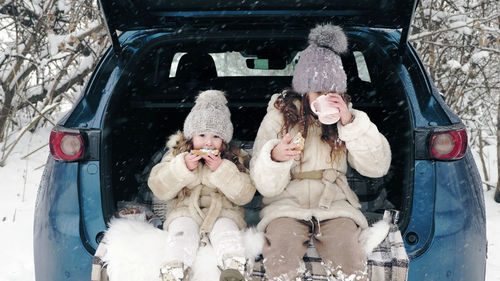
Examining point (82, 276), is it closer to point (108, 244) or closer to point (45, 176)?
point (108, 244)

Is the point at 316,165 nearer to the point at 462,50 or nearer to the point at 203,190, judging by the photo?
the point at 203,190

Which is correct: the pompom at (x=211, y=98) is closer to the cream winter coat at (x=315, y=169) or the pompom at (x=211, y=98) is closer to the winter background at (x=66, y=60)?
the cream winter coat at (x=315, y=169)

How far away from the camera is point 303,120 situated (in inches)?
88.3

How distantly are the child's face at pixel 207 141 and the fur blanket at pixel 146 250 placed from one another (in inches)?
16.1

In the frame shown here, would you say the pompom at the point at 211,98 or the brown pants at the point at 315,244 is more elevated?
the pompom at the point at 211,98

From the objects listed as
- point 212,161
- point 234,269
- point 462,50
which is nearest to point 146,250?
point 234,269

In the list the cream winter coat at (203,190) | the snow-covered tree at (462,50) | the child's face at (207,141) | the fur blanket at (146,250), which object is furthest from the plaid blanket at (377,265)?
the snow-covered tree at (462,50)

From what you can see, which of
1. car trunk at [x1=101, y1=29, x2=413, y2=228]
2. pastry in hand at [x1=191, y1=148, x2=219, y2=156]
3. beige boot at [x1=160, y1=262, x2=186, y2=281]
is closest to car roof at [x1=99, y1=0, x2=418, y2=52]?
car trunk at [x1=101, y1=29, x2=413, y2=228]

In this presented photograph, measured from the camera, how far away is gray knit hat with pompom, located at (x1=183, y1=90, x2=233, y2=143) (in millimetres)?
2260

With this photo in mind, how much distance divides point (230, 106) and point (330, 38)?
0.95 metres

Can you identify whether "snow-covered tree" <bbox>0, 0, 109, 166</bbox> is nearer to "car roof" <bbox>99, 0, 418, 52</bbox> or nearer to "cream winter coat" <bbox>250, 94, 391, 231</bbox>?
"car roof" <bbox>99, 0, 418, 52</bbox>

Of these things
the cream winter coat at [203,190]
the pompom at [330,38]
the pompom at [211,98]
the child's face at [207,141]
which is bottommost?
the cream winter coat at [203,190]

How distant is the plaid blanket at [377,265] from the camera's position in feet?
5.99

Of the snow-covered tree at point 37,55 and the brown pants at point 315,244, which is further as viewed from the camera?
the snow-covered tree at point 37,55
